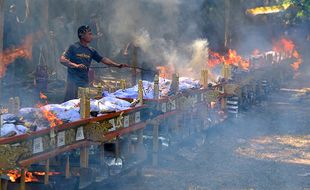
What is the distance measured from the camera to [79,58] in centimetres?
780

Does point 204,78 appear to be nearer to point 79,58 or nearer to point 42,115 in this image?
point 79,58

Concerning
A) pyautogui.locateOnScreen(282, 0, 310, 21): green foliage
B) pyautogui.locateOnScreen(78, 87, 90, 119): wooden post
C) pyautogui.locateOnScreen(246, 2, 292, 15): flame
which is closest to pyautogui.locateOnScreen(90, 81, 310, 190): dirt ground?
pyautogui.locateOnScreen(78, 87, 90, 119): wooden post

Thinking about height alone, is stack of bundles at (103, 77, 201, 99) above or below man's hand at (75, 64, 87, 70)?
below

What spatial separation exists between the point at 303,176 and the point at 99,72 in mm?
11891

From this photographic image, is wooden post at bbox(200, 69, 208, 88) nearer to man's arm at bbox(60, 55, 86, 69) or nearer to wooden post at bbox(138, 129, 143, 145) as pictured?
wooden post at bbox(138, 129, 143, 145)

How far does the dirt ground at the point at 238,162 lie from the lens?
743 centimetres

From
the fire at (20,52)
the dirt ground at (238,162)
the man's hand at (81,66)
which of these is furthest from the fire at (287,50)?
the man's hand at (81,66)

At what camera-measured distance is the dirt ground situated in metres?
7.43

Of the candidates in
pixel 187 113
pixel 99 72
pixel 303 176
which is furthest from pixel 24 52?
pixel 303 176

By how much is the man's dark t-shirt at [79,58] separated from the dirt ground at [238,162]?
185 centimetres

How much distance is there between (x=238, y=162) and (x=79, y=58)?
3612 millimetres

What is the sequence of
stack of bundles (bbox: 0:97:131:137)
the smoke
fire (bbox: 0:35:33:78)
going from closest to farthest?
stack of bundles (bbox: 0:97:131:137), fire (bbox: 0:35:33:78), the smoke

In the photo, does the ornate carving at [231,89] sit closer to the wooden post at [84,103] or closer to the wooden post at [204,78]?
the wooden post at [204,78]

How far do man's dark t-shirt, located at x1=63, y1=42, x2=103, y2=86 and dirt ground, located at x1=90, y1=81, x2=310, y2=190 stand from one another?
185 centimetres
